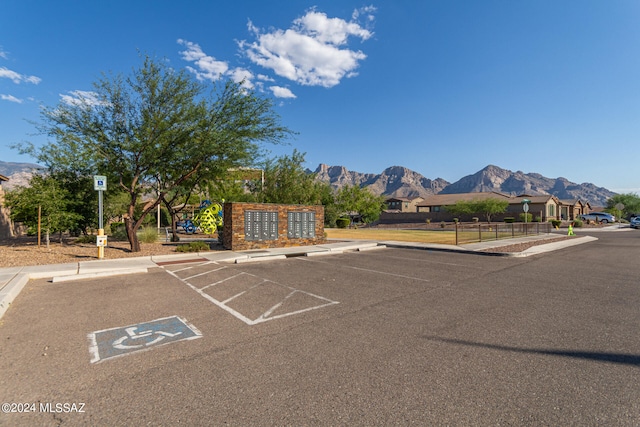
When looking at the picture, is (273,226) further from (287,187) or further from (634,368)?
(287,187)

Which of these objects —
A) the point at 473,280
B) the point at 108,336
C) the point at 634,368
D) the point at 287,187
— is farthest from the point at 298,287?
the point at 287,187

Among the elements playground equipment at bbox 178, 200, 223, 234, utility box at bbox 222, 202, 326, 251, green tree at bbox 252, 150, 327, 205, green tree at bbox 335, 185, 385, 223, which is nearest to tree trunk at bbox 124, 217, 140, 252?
utility box at bbox 222, 202, 326, 251

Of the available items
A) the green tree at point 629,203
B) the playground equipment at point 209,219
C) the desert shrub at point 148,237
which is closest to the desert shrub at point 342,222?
the playground equipment at point 209,219

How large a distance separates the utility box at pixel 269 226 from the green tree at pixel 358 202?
32995mm

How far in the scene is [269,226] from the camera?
1744 cm

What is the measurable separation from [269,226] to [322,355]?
44.6 ft

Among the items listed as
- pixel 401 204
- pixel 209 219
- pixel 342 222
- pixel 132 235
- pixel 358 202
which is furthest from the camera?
pixel 401 204

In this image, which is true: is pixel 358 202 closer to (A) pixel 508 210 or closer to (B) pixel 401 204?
(A) pixel 508 210

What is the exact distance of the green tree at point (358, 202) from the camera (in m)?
54.2

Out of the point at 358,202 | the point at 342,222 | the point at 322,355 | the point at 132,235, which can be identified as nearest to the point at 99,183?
the point at 132,235

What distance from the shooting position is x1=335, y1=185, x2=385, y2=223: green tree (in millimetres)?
54156

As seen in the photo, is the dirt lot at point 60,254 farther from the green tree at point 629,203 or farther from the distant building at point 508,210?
the green tree at point 629,203

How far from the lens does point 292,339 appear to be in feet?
15.7

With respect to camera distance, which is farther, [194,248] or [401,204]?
[401,204]
